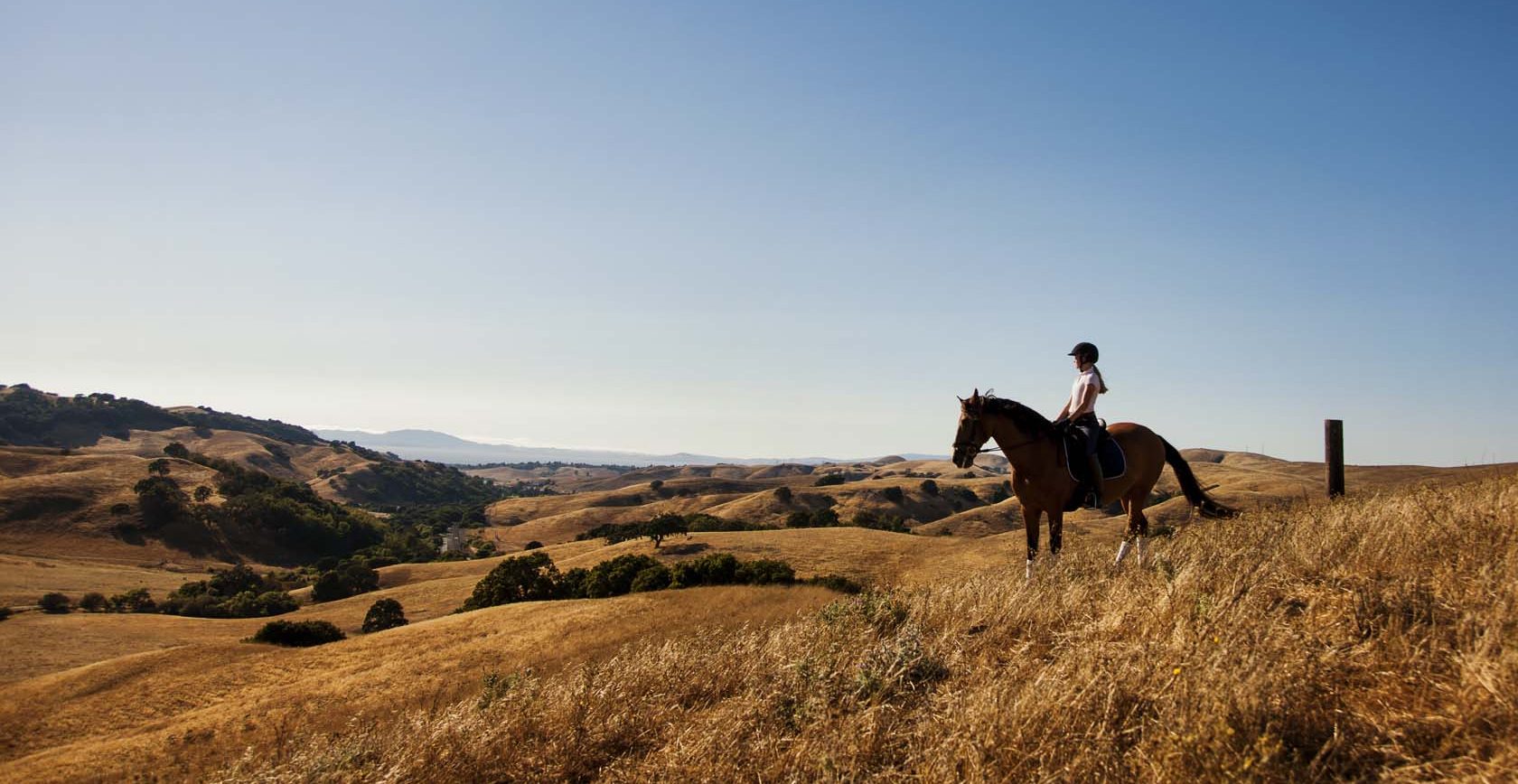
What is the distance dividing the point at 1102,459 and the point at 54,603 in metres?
67.5

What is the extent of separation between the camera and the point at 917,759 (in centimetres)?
514

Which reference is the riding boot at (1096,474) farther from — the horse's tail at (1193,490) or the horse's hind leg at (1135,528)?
the horse's tail at (1193,490)

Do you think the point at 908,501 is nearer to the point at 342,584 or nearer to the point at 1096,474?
the point at 342,584

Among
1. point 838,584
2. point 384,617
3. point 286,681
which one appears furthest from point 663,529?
point 286,681

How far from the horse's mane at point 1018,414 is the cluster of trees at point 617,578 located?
16.7m

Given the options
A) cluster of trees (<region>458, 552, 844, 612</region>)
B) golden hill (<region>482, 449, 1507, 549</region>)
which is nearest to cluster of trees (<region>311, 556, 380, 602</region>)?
cluster of trees (<region>458, 552, 844, 612</region>)

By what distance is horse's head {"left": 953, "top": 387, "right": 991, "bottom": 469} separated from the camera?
10633mm

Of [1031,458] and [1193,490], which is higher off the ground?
[1031,458]

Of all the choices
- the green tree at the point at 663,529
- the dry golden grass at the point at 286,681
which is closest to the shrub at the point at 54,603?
the dry golden grass at the point at 286,681

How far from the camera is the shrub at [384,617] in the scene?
40.5 m

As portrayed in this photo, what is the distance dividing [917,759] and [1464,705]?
325cm

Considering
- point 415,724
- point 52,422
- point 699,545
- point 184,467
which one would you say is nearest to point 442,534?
point 184,467

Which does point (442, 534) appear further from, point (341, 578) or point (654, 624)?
point (654, 624)

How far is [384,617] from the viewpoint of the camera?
Result: 41500 mm
